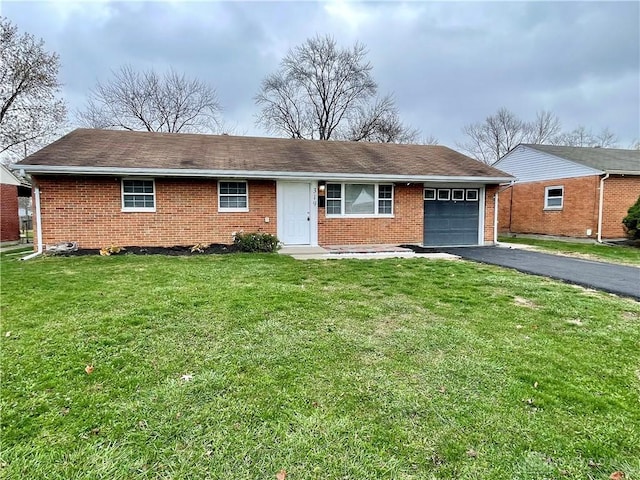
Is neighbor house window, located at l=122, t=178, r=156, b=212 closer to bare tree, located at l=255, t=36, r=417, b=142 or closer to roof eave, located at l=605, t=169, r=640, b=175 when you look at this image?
roof eave, located at l=605, t=169, r=640, b=175

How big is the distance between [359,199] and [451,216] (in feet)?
11.7

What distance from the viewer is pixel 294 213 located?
1172cm

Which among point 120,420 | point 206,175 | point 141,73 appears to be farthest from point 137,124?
point 120,420

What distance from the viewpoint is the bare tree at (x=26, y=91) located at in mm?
20156

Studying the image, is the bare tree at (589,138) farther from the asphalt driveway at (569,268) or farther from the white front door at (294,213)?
the white front door at (294,213)

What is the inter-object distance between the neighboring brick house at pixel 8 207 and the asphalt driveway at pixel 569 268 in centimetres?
1668

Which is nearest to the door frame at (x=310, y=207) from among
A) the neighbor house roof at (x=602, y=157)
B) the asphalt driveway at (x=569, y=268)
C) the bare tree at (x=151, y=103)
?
the asphalt driveway at (x=569, y=268)

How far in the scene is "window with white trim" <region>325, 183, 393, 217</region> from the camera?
1206 centimetres

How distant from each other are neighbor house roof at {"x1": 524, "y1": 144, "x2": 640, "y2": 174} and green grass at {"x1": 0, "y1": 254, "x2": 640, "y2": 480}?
1230 centimetres

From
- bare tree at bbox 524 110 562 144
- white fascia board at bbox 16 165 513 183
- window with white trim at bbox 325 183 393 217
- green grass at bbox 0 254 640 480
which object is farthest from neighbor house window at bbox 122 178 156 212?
bare tree at bbox 524 110 562 144

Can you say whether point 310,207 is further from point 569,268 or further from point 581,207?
point 581,207

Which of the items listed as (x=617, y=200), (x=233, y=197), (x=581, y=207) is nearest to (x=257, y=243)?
(x=233, y=197)

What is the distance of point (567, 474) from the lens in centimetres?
199

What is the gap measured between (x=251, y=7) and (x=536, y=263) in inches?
515
